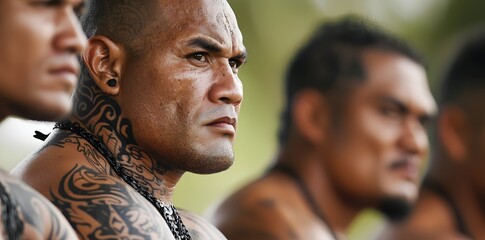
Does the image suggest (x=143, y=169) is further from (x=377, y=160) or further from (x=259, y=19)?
(x=259, y=19)

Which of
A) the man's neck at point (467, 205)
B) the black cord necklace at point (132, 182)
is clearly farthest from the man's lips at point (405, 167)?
the black cord necklace at point (132, 182)

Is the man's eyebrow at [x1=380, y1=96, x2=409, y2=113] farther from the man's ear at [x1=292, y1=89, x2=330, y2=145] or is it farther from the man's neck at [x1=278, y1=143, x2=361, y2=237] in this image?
the man's neck at [x1=278, y1=143, x2=361, y2=237]

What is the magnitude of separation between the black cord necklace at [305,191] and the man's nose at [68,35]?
2.83 m

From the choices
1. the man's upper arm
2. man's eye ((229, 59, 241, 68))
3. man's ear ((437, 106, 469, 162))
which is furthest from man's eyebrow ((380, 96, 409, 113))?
man's eye ((229, 59, 241, 68))

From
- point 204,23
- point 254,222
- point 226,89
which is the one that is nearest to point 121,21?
point 204,23

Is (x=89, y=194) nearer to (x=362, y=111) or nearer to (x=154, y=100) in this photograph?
(x=154, y=100)

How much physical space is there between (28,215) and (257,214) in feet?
8.06

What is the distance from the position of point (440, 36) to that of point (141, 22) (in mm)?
8159

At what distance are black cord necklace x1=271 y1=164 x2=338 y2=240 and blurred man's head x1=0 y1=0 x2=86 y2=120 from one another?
2831 mm

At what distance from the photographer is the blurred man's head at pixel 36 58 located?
3.05 metres

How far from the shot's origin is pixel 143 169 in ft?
13.1

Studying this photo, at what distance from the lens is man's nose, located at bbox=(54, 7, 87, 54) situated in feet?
10.3

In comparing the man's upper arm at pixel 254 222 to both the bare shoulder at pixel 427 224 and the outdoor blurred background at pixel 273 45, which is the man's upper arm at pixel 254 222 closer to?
the bare shoulder at pixel 427 224

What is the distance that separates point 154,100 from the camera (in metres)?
3.96
